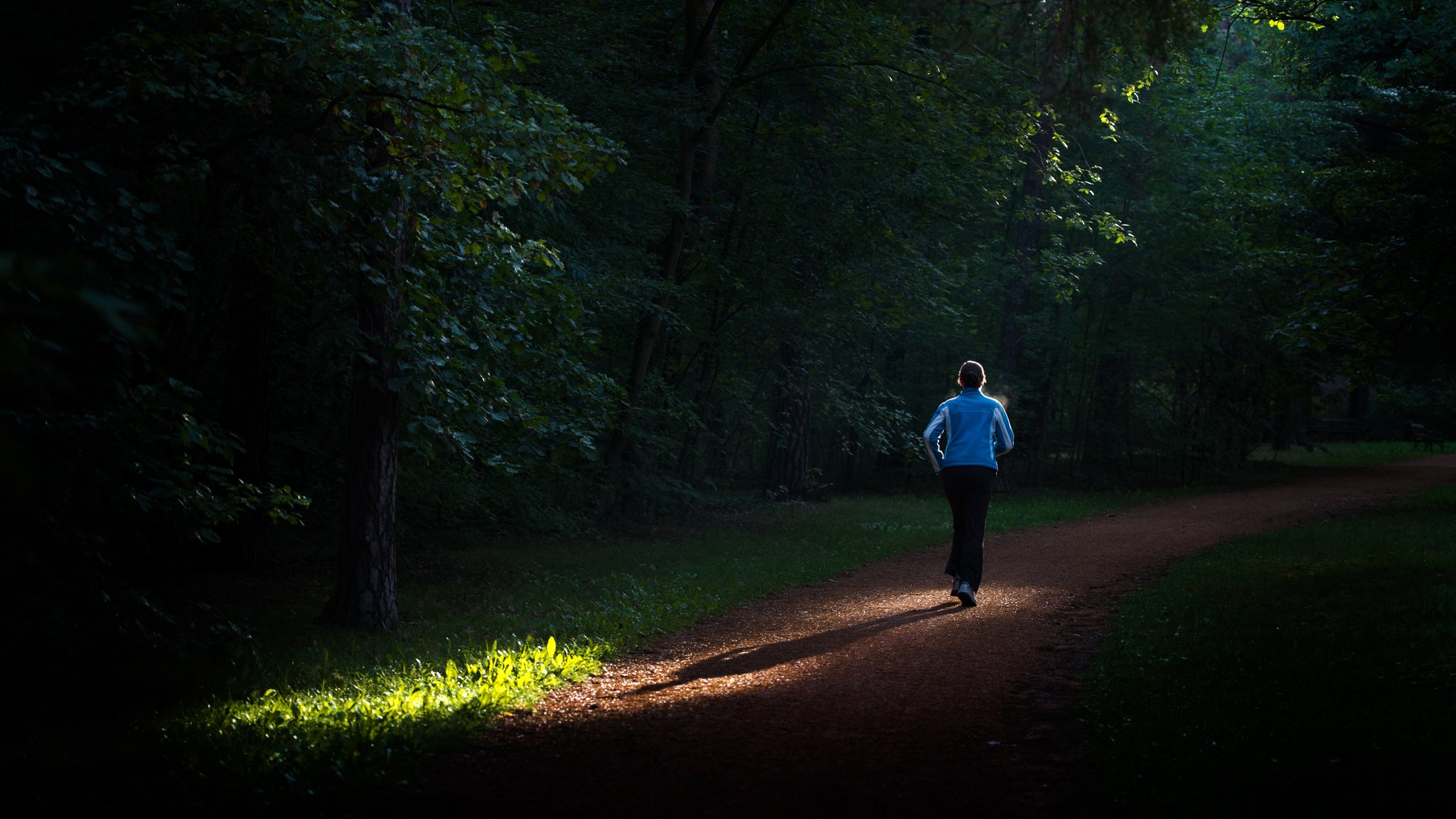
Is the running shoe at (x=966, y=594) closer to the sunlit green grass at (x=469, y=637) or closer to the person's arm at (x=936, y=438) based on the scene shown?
the person's arm at (x=936, y=438)

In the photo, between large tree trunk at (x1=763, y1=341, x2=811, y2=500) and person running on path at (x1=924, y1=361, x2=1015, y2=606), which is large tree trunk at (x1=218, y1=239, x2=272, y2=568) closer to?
person running on path at (x1=924, y1=361, x2=1015, y2=606)

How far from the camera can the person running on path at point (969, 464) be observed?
9203mm

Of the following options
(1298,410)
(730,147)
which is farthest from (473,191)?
(1298,410)

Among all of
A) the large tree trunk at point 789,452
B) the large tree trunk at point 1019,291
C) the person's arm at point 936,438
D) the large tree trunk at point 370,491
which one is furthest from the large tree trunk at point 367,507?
the large tree trunk at point 1019,291

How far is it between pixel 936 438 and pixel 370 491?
5003mm

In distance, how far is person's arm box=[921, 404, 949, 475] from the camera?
918cm

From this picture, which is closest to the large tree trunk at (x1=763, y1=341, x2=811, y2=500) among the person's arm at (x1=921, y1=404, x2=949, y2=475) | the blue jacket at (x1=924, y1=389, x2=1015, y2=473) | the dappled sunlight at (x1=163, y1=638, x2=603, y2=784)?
the person's arm at (x1=921, y1=404, x2=949, y2=475)

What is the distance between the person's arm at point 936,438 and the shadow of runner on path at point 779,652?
4.38 ft

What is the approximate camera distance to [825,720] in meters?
5.73

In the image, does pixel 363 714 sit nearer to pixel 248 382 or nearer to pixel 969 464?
pixel 969 464

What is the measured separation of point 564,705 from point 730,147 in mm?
12359

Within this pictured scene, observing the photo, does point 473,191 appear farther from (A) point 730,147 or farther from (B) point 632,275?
(A) point 730,147

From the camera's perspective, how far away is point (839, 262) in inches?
665

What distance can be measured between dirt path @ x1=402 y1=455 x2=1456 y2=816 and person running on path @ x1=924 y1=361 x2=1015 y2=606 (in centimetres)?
41
